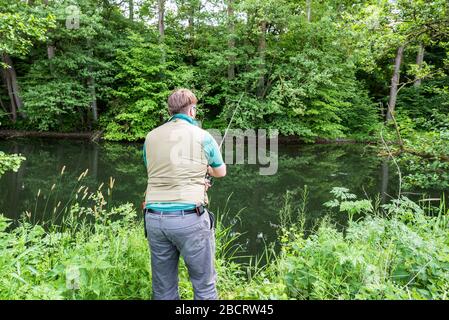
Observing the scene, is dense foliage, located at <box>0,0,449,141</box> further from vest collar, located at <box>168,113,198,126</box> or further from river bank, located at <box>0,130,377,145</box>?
vest collar, located at <box>168,113,198,126</box>

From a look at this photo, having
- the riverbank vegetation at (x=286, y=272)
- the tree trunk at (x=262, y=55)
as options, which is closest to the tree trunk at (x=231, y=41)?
the tree trunk at (x=262, y=55)

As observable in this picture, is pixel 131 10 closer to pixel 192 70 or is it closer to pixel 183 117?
pixel 192 70

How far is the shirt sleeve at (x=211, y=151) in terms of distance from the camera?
1.99m

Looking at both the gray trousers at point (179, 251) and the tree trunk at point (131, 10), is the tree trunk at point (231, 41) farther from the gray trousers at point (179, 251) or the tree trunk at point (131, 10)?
the gray trousers at point (179, 251)

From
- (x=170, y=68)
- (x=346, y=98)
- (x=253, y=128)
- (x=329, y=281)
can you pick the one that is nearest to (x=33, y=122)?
(x=170, y=68)

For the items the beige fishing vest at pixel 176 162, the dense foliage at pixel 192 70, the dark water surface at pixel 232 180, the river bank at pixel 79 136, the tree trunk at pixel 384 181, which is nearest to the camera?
the beige fishing vest at pixel 176 162

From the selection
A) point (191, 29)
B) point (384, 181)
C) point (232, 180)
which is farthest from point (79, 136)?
point (384, 181)

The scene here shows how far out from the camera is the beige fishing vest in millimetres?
1913

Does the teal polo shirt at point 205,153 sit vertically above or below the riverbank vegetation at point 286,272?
above

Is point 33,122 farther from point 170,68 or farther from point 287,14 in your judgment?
point 287,14

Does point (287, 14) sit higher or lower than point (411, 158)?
higher

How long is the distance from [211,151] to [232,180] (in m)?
6.72
